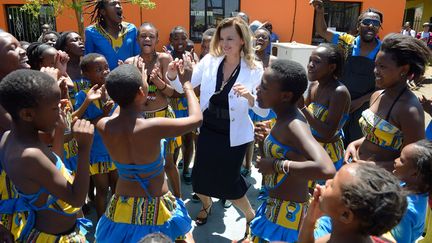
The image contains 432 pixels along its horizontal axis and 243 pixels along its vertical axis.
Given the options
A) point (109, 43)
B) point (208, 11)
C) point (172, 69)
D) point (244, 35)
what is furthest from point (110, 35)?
point (208, 11)

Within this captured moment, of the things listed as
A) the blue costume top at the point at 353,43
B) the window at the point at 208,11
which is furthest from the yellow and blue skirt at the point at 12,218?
the window at the point at 208,11

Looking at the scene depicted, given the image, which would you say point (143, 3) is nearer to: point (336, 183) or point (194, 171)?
point (194, 171)

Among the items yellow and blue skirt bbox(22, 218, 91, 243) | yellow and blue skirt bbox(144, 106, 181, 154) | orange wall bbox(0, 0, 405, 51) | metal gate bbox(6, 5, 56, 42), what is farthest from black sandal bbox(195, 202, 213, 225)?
metal gate bbox(6, 5, 56, 42)

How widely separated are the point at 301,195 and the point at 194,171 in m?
1.48

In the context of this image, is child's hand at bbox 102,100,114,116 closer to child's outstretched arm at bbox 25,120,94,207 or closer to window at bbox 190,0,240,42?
child's outstretched arm at bbox 25,120,94,207

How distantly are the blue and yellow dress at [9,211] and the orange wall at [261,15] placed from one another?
10.9 metres

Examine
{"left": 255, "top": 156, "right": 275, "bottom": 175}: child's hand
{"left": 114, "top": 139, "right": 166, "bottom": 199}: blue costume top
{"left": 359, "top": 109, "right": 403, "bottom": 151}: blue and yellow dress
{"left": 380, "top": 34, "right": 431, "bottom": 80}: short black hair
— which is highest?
{"left": 380, "top": 34, "right": 431, "bottom": 80}: short black hair

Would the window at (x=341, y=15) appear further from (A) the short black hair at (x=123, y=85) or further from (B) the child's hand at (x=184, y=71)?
(A) the short black hair at (x=123, y=85)

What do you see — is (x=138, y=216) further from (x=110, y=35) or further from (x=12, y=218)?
(x=110, y=35)

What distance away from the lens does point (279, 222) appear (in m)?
2.21

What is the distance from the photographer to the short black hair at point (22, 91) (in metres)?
1.84

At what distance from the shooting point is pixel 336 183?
1.50 metres

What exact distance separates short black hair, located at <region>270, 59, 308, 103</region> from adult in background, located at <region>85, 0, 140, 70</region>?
2437 millimetres

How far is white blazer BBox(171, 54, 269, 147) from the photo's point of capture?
10.7 feet
